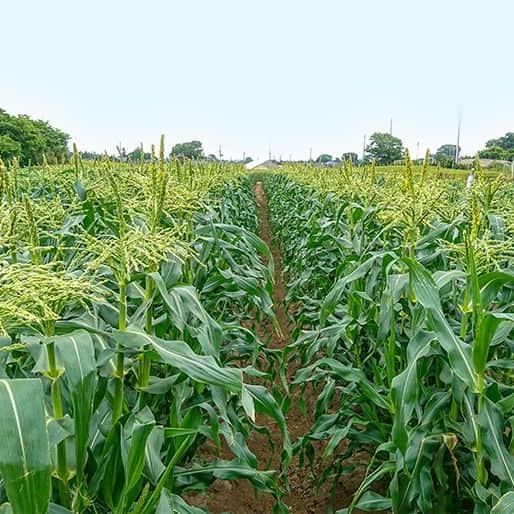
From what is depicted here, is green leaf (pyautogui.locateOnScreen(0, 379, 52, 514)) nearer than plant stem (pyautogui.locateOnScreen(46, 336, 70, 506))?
Yes

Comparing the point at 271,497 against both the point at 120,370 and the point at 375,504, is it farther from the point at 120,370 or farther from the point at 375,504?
the point at 120,370

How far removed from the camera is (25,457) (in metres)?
1.06

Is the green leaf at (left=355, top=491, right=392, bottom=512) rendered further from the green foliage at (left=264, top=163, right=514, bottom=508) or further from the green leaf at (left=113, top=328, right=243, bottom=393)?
the green leaf at (left=113, top=328, right=243, bottom=393)

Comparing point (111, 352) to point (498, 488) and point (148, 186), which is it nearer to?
point (148, 186)

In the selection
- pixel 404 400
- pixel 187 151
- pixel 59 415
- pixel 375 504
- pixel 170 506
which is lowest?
pixel 375 504

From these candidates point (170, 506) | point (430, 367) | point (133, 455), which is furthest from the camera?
point (430, 367)

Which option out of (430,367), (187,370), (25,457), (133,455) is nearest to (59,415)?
(133,455)

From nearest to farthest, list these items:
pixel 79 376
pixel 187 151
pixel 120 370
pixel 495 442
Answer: pixel 79 376 < pixel 120 370 < pixel 495 442 < pixel 187 151

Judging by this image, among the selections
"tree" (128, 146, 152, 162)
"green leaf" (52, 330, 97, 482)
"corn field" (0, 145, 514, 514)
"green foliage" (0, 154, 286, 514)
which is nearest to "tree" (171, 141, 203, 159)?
"tree" (128, 146, 152, 162)

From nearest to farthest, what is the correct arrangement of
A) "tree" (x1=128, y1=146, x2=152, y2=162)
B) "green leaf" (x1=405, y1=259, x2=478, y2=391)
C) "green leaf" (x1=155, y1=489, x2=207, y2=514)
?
"green leaf" (x1=155, y1=489, x2=207, y2=514), "green leaf" (x1=405, y1=259, x2=478, y2=391), "tree" (x1=128, y1=146, x2=152, y2=162)

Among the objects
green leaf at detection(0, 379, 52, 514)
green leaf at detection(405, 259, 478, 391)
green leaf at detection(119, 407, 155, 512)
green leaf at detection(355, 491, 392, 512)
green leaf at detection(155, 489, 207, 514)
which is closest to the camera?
green leaf at detection(0, 379, 52, 514)

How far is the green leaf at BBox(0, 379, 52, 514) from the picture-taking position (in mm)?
1038

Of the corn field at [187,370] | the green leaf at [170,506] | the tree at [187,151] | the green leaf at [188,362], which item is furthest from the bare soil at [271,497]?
the tree at [187,151]

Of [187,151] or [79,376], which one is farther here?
[187,151]
